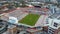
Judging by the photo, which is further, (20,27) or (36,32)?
(20,27)

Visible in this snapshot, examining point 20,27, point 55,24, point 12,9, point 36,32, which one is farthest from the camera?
point 12,9

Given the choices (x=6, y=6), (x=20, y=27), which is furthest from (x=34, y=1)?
(x=20, y=27)

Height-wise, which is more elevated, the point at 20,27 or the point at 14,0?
the point at 14,0

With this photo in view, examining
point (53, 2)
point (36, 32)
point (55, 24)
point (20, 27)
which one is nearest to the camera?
point (55, 24)

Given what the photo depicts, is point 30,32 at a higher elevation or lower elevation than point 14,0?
lower

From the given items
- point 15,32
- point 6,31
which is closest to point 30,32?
point 15,32

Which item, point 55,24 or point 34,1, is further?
point 34,1

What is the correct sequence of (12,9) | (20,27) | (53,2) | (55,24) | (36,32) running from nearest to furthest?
(55,24), (36,32), (20,27), (12,9), (53,2)

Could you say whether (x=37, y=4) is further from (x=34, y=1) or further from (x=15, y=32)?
(x=15, y=32)

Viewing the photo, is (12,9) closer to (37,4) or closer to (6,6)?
(6,6)
